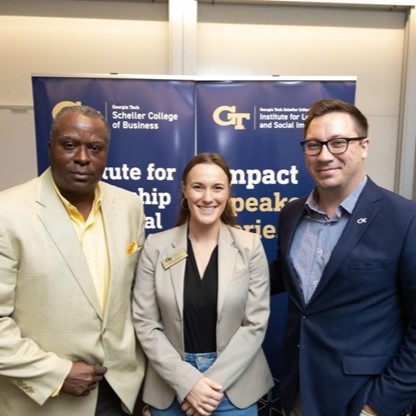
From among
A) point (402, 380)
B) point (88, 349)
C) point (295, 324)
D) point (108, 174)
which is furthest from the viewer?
point (108, 174)

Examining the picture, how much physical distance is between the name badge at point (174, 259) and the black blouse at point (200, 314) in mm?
84

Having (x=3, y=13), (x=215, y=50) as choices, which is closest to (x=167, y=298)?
(x=215, y=50)

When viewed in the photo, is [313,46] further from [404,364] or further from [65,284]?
[65,284]

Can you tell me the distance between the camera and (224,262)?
1601mm

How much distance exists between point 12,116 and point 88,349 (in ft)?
9.02

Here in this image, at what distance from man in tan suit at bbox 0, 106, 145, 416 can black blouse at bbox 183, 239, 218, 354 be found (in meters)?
0.25

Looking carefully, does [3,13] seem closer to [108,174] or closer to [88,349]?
[108,174]

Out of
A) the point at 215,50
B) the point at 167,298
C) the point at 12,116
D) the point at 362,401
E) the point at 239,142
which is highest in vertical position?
the point at 215,50

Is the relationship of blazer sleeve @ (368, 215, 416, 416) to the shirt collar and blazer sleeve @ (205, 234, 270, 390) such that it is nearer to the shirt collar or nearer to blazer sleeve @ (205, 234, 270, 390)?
blazer sleeve @ (205, 234, 270, 390)

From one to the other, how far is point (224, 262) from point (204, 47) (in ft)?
8.33

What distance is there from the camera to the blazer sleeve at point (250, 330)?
1517 millimetres

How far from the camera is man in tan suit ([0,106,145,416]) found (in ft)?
4.27

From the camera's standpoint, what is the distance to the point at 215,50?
348 centimetres

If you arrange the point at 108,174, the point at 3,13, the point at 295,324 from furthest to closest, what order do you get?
the point at 3,13, the point at 108,174, the point at 295,324
